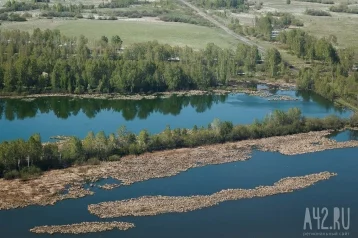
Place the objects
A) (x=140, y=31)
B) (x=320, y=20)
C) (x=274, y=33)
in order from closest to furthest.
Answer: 1. (x=140, y=31)
2. (x=274, y=33)
3. (x=320, y=20)

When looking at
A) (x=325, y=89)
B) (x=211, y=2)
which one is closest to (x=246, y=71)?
(x=325, y=89)

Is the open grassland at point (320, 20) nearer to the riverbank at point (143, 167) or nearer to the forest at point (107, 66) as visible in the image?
the forest at point (107, 66)

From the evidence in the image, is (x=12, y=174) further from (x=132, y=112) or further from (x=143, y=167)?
(x=132, y=112)

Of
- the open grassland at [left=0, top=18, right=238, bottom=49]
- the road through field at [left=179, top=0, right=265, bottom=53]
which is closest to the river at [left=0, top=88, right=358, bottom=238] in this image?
the road through field at [left=179, top=0, right=265, bottom=53]

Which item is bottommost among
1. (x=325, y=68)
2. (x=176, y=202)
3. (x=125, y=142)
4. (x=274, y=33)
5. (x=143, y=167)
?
(x=176, y=202)

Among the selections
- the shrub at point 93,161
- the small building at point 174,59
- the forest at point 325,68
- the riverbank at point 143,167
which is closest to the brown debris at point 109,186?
the riverbank at point 143,167

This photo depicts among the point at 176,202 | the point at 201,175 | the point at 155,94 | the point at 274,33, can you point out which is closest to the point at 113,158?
the point at 201,175
